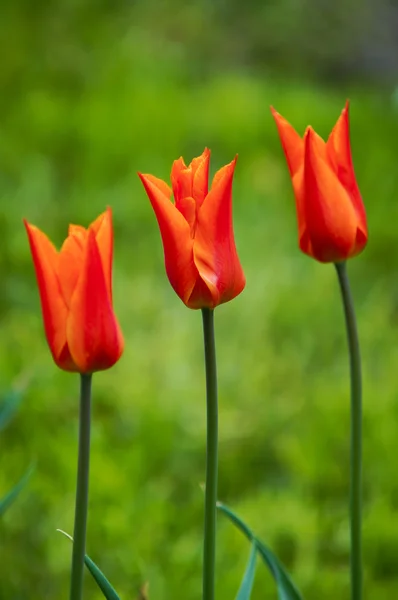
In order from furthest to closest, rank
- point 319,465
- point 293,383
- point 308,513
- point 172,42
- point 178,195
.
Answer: point 172,42, point 293,383, point 319,465, point 308,513, point 178,195

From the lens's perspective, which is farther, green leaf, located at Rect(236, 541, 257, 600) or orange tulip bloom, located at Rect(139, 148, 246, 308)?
green leaf, located at Rect(236, 541, 257, 600)

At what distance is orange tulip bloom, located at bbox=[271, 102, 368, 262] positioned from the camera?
72cm

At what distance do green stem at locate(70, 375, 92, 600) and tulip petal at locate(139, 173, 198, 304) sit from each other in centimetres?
10

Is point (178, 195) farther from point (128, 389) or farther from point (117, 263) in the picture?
point (117, 263)

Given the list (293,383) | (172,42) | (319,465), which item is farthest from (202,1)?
(319,465)

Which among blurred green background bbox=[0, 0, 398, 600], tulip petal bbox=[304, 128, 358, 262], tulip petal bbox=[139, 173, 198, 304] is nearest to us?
tulip petal bbox=[139, 173, 198, 304]

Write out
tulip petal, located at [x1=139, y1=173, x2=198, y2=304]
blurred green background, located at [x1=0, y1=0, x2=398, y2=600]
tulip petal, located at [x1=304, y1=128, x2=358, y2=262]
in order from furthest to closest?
blurred green background, located at [x1=0, y1=0, x2=398, y2=600] < tulip petal, located at [x1=304, y1=128, x2=358, y2=262] < tulip petal, located at [x1=139, y1=173, x2=198, y2=304]

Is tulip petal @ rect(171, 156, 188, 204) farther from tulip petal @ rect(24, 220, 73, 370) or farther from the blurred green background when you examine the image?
the blurred green background

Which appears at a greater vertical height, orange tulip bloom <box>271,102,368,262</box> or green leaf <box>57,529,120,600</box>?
orange tulip bloom <box>271,102,368,262</box>

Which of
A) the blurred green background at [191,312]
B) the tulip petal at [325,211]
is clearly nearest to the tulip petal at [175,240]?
the tulip petal at [325,211]

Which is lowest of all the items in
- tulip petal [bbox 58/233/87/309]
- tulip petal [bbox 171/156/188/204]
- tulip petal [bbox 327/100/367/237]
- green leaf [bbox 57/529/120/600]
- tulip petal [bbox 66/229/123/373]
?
green leaf [bbox 57/529/120/600]

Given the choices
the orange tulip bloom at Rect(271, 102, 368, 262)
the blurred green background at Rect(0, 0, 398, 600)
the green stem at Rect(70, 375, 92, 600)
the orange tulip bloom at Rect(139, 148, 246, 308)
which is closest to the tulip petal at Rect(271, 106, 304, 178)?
the orange tulip bloom at Rect(271, 102, 368, 262)

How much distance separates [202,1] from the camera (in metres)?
4.84

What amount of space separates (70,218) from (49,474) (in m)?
1.26
